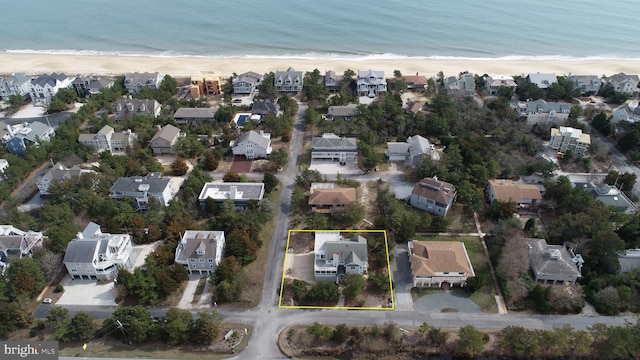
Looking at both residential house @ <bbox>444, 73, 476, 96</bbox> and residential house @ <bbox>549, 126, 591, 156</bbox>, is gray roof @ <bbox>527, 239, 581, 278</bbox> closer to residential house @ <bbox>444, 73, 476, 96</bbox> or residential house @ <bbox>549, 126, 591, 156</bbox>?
residential house @ <bbox>549, 126, 591, 156</bbox>

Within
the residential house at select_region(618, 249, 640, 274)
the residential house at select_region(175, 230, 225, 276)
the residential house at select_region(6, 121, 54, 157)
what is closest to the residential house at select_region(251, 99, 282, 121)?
the residential house at select_region(6, 121, 54, 157)

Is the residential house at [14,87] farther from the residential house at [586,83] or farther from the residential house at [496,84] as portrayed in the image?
the residential house at [586,83]

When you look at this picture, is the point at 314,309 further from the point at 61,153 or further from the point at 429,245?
the point at 61,153

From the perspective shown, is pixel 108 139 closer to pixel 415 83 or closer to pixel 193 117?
pixel 193 117

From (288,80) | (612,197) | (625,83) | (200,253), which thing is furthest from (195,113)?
(625,83)

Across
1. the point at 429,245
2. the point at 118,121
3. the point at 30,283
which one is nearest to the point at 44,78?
the point at 118,121

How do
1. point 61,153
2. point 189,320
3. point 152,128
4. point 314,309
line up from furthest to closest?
point 152,128 → point 61,153 → point 314,309 → point 189,320

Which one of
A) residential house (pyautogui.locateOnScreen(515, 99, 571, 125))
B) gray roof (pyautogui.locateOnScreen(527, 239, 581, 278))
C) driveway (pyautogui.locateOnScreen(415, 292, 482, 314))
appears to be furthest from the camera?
residential house (pyautogui.locateOnScreen(515, 99, 571, 125))
